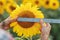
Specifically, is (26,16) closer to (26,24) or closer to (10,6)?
(26,24)

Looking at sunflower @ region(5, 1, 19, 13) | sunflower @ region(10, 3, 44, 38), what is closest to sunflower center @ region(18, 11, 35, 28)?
sunflower @ region(10, 3, 44, 38)

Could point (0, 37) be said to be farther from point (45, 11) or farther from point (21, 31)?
point (45, 11)

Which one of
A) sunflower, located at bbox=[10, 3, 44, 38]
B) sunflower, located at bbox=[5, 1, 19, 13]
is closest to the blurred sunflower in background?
sunflower, located at bbox=[5, 1, 19, 13]

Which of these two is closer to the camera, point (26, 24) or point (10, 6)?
point (26, 24)

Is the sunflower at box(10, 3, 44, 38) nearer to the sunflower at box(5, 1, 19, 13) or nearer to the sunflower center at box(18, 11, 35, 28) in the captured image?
the sunflower center at box(18, 11, 35, 28)

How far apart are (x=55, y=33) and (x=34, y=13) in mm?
1675

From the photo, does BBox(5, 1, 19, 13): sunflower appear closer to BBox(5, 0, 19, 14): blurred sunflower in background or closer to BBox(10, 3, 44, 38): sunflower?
BBox(5, 0, 19, 14): blurred sunflower in background

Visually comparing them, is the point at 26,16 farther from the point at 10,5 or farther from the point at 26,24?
the point at 10,5

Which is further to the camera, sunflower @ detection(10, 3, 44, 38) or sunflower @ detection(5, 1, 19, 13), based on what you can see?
sunflower @ detection(5, 1, 19, 13)

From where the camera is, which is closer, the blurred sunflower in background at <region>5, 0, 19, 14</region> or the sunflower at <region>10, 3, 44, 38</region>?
the sunflower at <region>10, 3, 44, 38</region>

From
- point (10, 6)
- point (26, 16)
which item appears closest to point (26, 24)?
point (26, 16)

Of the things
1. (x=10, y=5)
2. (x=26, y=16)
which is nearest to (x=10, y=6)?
(x=10, y=5)

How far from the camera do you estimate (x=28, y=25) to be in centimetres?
144

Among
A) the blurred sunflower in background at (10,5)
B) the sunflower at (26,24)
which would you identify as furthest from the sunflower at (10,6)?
the sunflower at (26,24)
